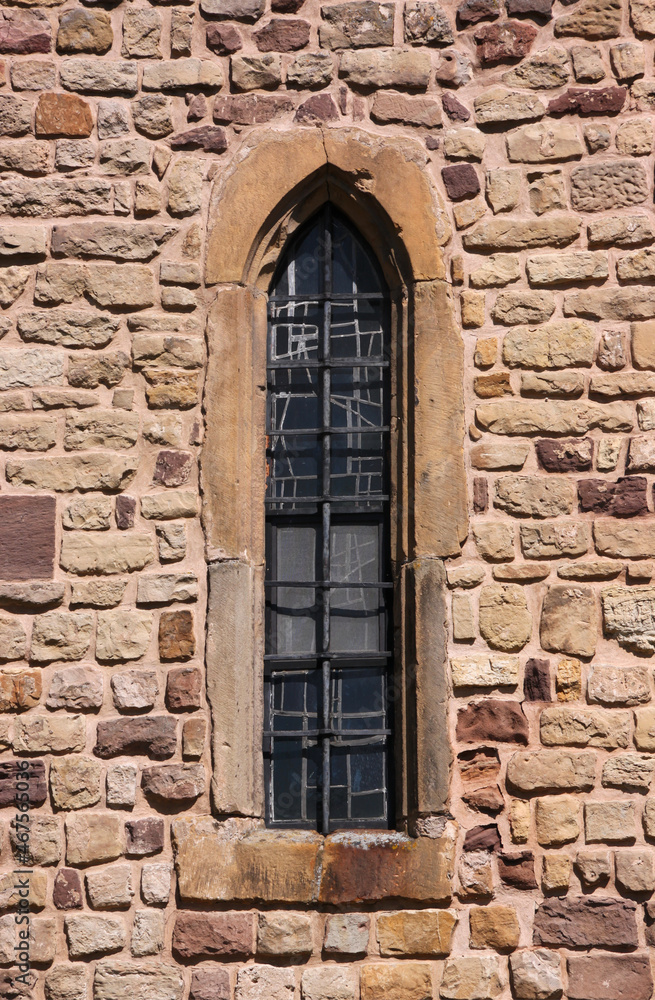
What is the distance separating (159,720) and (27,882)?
73 centimetres

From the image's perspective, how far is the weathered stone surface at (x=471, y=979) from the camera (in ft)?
12.0

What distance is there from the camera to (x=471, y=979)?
12.1ft

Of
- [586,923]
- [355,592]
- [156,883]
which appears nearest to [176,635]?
[355,592]

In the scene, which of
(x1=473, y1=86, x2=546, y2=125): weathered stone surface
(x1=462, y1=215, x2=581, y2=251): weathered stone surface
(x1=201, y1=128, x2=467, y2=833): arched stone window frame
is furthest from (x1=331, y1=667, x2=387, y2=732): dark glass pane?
(x1=473, y1=86, x2=546, y2=125): weathered stone surface

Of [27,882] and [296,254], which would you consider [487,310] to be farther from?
[27,882]

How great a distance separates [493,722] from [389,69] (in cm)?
259

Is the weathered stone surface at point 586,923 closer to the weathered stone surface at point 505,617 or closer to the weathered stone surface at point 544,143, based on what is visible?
the weathered stone surface at point 505,617

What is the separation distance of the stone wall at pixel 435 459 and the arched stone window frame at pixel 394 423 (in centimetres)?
7

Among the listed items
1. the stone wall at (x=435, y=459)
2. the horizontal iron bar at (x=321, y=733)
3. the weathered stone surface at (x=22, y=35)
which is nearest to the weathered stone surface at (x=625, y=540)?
the stone wall at (x=435, y=459)

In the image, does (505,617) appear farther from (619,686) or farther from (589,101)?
(589,101)

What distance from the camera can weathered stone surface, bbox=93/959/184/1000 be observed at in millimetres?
3711

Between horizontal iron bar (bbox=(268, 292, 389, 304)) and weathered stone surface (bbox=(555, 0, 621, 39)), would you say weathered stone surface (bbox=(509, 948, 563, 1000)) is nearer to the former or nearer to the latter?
horizontal iron bar (bbox=(268, 292, 389, 304))

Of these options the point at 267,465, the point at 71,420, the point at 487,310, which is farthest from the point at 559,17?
the point at 71,420

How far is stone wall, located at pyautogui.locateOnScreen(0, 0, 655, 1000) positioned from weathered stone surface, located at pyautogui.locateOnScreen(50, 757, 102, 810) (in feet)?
0.04
